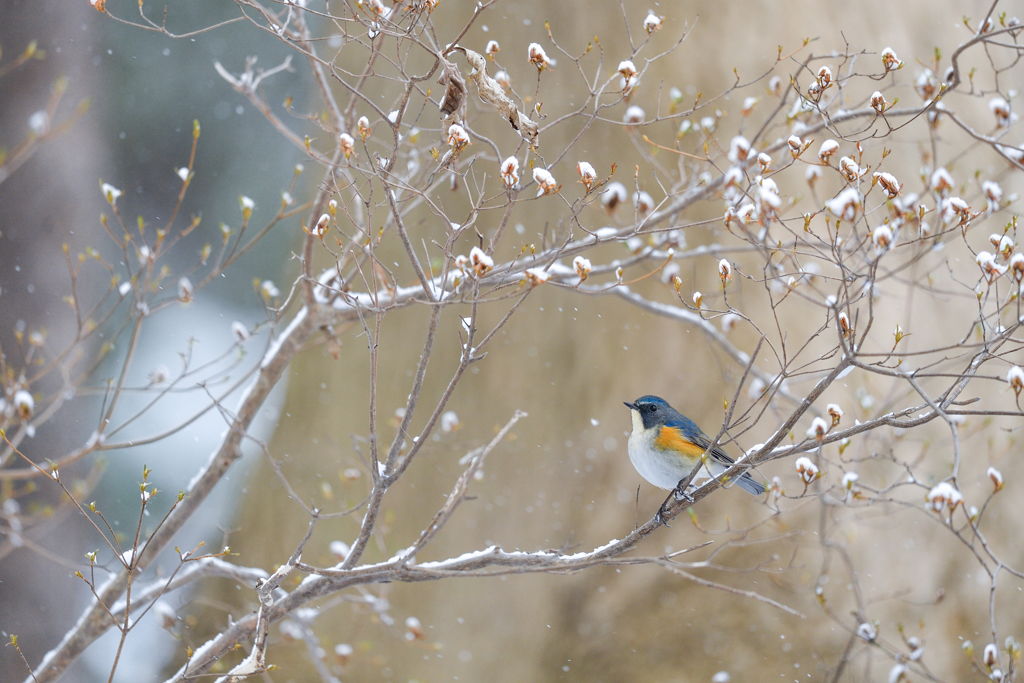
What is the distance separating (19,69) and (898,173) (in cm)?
585

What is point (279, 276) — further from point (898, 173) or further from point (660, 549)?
point (898, 173)

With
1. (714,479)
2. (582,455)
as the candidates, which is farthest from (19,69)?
(714,479)

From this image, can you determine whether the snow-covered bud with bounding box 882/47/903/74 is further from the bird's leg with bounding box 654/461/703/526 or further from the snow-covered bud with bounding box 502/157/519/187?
the bird's leg with bounding box 654/461/703/526

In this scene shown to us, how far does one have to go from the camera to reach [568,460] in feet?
15.1

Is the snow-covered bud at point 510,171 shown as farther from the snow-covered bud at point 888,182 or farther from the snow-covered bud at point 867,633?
the snow-covered bud at point 867,633

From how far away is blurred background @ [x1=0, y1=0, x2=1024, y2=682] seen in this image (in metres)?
3.84

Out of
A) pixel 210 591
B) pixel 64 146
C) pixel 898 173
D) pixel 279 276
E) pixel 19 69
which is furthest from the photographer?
pixel 279 276

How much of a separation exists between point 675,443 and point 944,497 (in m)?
0.80

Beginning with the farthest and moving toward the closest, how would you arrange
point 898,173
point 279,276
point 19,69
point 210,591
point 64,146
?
1. point 279,276
2. point 210,591
3. point 64,146
4. point 19,69
5. point 898,173

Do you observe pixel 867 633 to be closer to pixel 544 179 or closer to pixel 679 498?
pixel 679 498

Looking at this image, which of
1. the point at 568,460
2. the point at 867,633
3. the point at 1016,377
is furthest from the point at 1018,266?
the point at 568,460

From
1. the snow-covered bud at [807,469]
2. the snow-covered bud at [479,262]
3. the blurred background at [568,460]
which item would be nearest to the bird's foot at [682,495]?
the snow-covered bud at [807,469]

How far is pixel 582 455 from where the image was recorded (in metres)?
4.54

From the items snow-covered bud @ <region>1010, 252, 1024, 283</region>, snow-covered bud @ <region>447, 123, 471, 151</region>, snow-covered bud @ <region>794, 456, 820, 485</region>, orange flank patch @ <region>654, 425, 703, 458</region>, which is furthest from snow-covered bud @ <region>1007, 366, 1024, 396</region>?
snow-covered bud @ <region>447, 123, 471, 151</region>
